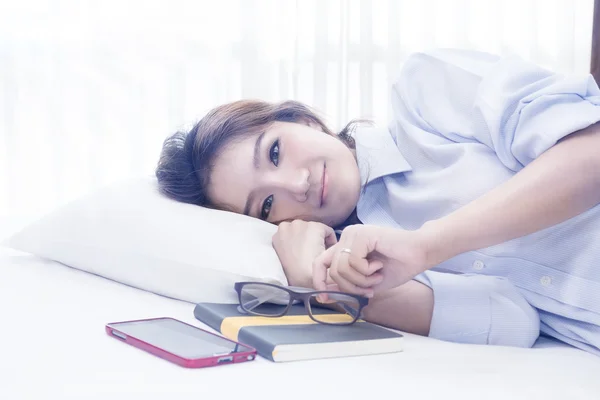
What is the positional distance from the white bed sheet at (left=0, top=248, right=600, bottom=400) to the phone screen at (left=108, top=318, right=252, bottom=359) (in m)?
0.02

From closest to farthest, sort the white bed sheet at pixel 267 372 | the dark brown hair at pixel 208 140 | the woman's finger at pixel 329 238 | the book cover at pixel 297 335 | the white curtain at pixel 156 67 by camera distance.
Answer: the white bed sheet at pixel 267 372 < the book cover at pixel 297 335 < the woman's finger at pixel 329 238 < the dark brown hair at pixel 208 140 < the white curtain at pixel 156 67

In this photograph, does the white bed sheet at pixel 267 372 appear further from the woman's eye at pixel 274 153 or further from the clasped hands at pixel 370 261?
the woman's eye at pixel 274 153

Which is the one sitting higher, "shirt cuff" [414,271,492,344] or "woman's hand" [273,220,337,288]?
"woman's hand" [273,220,337,288]

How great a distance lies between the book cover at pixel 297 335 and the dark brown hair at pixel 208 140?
44cm

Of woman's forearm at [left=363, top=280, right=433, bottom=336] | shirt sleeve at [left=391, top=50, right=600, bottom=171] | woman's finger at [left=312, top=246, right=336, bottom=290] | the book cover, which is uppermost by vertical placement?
shirt sleeve at [left=391, top=50, right=600, bottom=171]

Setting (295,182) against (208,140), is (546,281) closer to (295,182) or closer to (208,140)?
(295,182)

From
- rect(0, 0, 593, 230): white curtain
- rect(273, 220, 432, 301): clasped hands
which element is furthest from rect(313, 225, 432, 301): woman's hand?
rect(0, 0, 593, 230): white curtain

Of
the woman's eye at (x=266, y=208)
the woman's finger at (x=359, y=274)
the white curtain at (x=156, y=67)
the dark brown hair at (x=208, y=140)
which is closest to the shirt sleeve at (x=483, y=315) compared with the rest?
the woman's finger at (x=359, y=274)

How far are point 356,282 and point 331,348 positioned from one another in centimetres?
13

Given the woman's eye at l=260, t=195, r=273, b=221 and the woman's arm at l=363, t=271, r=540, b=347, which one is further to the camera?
the woman's eye at l=260, t=195, r=273, b=221

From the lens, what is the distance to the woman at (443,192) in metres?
0.84

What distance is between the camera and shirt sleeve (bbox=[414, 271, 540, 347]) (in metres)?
0.86

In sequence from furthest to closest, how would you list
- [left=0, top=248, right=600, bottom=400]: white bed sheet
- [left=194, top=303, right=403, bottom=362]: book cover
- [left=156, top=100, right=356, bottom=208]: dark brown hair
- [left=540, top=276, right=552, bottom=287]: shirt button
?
1. [left=156, top=100, right=356, bottom=208]: dark brown hair
2. [left=540, top=276, right=552, bottom=287]: shirt button
3. [left=194, top=303, right=403, bottom=362]: book cover
4. [left=0, top=248, right=600, bottom=400]: white bed sheet

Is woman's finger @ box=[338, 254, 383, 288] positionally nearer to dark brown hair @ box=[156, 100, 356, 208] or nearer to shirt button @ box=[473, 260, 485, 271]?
shirt button @ box=[473, 260, 485, 271]
